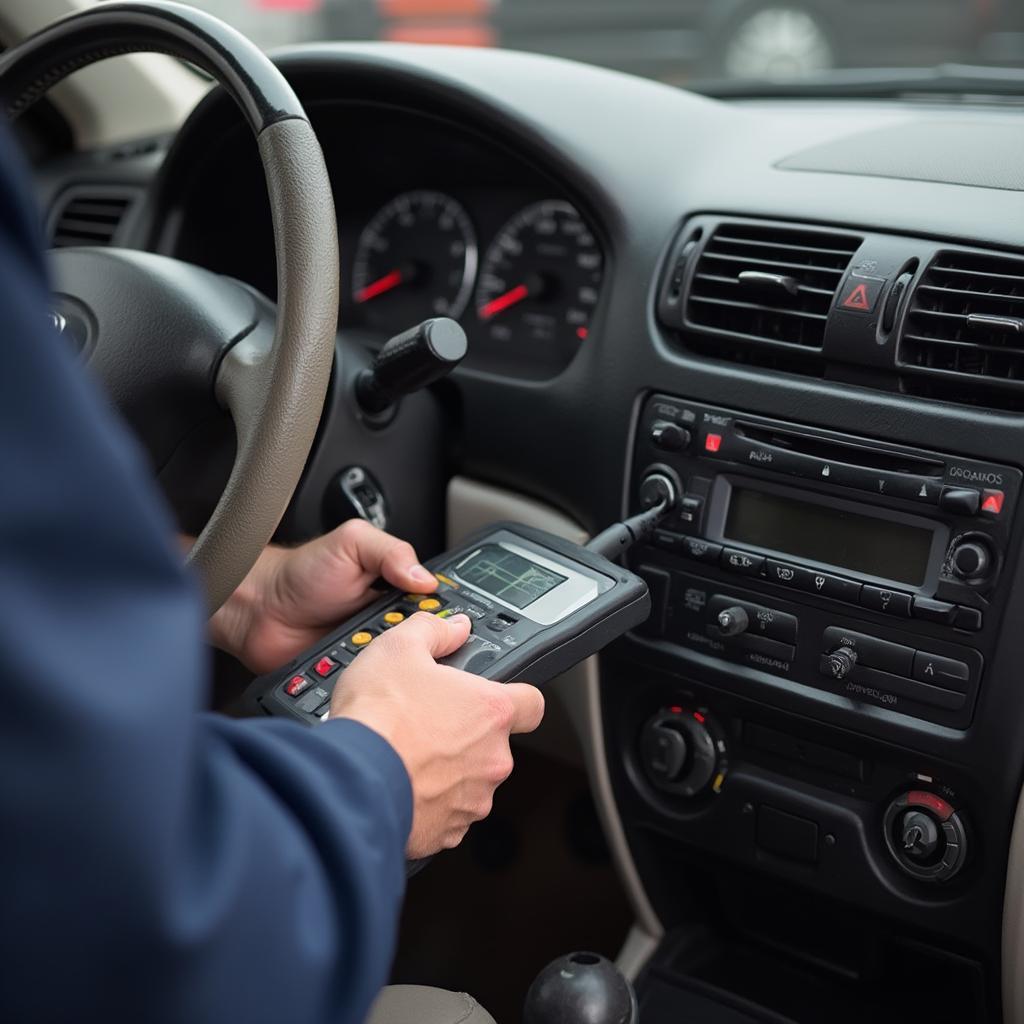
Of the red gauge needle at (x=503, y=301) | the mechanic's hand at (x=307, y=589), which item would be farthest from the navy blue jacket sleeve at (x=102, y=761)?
the red gauge needle at (x=503, y=301)

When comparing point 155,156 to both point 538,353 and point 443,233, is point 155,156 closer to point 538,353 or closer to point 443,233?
point 443,233

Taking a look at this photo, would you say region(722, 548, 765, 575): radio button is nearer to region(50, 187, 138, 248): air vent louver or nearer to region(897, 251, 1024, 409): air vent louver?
region(897, 251, 1024, 409): air vent louver

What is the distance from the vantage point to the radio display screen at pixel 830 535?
116 cm

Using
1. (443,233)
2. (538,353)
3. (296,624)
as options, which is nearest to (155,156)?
(443,233)

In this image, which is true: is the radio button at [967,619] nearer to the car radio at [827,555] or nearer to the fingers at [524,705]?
the car radio at [827,555]

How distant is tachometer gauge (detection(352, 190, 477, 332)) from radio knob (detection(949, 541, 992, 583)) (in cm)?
76

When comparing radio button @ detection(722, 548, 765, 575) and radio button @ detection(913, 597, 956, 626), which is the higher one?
radio button @ detection(913, 597, 956, 626)

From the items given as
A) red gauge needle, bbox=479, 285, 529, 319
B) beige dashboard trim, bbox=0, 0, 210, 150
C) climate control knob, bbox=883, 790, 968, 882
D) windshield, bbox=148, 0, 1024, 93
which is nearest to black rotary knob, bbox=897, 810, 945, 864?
climate control knob, bbox=883, 790, 968, 882

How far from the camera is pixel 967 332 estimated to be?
3.68ft

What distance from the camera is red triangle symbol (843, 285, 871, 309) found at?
1160 mm

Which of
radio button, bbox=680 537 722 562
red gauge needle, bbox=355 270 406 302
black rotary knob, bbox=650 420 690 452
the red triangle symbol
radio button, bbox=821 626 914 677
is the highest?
the red triangle symbol

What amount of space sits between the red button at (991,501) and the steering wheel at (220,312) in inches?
Result: 21.9

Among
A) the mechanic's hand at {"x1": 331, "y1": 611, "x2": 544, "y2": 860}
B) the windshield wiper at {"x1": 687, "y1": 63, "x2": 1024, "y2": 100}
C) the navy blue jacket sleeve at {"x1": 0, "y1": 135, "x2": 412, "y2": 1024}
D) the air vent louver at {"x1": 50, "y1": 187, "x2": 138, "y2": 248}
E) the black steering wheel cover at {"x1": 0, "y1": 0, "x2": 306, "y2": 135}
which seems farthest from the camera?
the air vent louver at {"x1": 50, "y1": 187, "x2": 138, "y2": 248}

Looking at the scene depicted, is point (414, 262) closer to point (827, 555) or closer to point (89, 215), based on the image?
point (89, 215)
